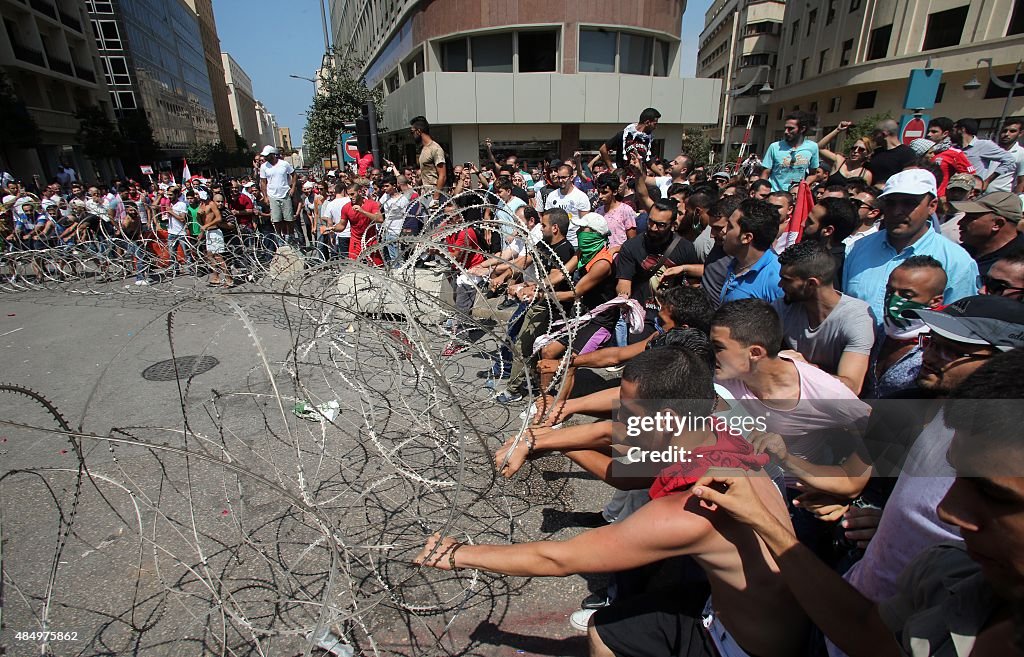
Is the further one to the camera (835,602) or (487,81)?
(487,81)

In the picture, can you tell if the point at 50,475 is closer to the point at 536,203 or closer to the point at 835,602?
the point at 835,602

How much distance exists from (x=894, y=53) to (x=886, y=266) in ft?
119

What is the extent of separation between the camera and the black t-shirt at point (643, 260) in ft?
15.2

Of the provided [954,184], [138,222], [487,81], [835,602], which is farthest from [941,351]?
[487,81]

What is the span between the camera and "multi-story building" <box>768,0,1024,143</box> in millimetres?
23875

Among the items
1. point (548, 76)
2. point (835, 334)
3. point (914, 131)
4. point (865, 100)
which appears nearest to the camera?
point (835, 334)

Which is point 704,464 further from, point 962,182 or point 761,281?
point 962,182

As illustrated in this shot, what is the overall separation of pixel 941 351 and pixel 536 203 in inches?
329

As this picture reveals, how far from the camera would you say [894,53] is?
28750 mm

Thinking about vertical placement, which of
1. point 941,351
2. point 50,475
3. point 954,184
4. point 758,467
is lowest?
point 50,475

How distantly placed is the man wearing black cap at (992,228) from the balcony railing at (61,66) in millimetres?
49451

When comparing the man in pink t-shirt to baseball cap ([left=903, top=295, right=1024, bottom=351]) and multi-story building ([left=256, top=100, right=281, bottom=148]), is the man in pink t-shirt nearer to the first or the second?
baseball cap ([left=903, top=295, right=1024, bottom=351])

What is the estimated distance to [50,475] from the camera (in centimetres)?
383

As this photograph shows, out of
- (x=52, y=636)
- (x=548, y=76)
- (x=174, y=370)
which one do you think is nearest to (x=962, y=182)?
(x=52, y=636)
